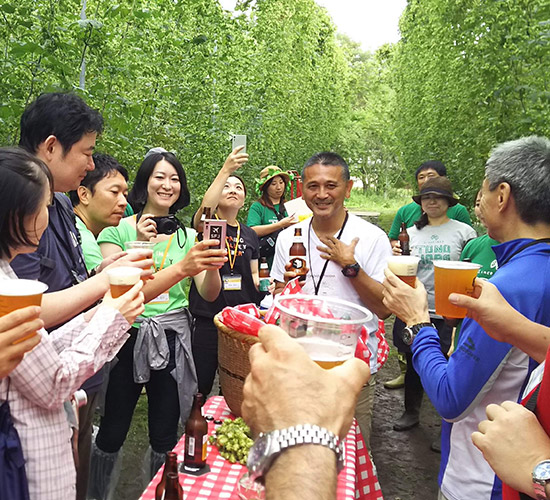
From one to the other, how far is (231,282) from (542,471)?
3.83 m

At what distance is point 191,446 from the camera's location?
7.27 ft

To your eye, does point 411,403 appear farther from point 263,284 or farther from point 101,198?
point 101,198

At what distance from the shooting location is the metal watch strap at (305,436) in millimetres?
1076

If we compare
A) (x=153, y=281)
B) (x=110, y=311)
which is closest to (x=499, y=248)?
(x=110, y=311)

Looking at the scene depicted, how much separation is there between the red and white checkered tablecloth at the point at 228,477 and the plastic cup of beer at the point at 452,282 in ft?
2.80

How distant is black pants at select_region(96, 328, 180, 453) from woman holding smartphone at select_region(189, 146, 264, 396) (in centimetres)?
106

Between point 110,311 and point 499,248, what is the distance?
1.77 m

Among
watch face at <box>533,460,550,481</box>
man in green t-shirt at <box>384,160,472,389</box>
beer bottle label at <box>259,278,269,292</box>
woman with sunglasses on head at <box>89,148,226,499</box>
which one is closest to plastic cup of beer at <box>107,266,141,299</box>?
woman with sunglasses on head at <box>89,148,226,499</box>

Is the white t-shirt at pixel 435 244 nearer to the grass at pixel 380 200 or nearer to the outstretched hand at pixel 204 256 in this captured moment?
the outstretched hand at pixel 204 256

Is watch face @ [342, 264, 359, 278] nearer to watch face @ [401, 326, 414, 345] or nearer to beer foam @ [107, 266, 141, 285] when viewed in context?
watch face @ [401, 326, 414, 345]

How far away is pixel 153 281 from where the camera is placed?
3.13 m

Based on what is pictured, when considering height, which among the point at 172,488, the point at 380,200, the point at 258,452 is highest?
the point at 258,452

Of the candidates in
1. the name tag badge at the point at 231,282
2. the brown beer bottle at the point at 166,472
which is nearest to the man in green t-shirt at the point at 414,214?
the name tag badge at the point at 231,282

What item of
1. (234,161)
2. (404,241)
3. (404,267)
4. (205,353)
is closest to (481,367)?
(404,267)
